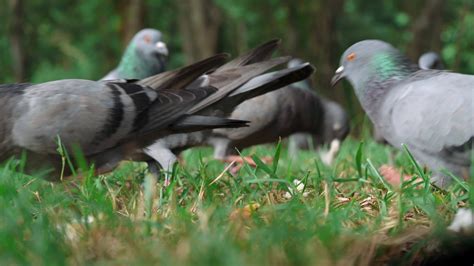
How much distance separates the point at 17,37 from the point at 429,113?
12.1 m

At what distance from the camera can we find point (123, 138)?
13.1 feet

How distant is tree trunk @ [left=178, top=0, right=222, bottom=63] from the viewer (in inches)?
504

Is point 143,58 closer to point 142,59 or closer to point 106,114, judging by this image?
point 142,59

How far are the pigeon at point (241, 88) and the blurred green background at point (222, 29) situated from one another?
647 cm

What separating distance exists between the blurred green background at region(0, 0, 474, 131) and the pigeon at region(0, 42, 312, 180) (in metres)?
6.85

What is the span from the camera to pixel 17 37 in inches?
569

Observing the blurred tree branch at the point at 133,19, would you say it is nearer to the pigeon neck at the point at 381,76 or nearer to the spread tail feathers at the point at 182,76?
the spread tail feathers at the point at 182,76

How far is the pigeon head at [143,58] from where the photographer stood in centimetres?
712

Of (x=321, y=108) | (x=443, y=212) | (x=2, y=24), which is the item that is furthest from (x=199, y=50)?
(x=443, y=212)

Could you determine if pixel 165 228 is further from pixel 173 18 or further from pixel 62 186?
pixel 173 18

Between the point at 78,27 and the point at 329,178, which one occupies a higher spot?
the point at 329,178

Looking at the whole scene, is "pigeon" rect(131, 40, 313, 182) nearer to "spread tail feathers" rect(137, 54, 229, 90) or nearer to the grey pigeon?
"spread tail feathers" rect(137, 54, 229, 90)

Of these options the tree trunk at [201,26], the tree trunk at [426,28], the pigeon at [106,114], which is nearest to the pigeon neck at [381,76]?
the pigeon at [106,114]

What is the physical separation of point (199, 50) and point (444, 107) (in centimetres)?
959
